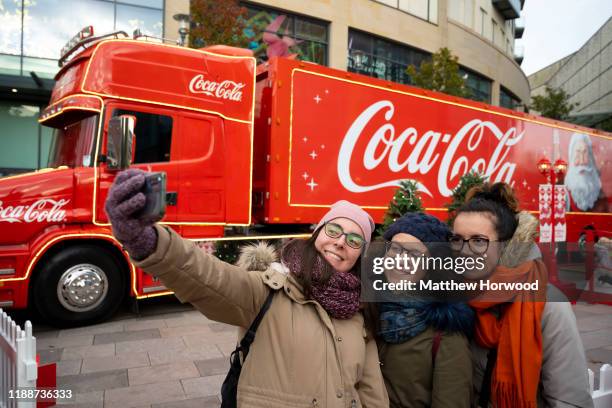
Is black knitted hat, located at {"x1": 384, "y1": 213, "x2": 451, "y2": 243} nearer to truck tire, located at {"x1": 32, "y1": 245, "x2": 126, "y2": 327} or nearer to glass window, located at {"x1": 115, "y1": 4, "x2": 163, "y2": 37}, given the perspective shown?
truck tire, located at {"x1": 32, "y1": 245, "x2": 126, "y2": 327}

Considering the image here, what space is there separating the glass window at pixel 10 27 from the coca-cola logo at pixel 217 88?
12.3 meters

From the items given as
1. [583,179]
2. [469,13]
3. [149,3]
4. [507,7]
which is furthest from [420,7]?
[583,179]

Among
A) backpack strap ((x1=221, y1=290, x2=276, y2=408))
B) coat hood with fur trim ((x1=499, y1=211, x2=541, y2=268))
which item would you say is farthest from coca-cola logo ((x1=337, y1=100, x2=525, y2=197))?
backpack strap ((x1=221, y1=290, x2=276, y2=408))

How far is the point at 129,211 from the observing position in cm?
139

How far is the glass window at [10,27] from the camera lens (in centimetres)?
1532

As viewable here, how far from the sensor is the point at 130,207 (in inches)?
54.1

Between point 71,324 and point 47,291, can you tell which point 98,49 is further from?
point 71,324

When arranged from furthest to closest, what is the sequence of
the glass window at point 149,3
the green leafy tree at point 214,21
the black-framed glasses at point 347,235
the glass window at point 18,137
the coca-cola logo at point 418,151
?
the glass window at point 149,3
the glass window at point 18,137
the green leafy tree at point 214,21
the coca-cola logo at point 418,151
the black-framed glasses at point 347,235

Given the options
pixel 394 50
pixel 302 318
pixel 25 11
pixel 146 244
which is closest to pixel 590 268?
pixel 302 318

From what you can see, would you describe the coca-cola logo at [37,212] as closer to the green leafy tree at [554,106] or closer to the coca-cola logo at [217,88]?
the coca-cola logo at [217,88]

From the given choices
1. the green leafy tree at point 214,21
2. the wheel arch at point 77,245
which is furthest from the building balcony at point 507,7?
the wheel arch at point 77,245

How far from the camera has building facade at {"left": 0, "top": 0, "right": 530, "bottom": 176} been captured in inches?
615

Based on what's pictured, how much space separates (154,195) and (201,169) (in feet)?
17.7

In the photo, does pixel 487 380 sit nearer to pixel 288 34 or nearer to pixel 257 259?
pixel 257 259
